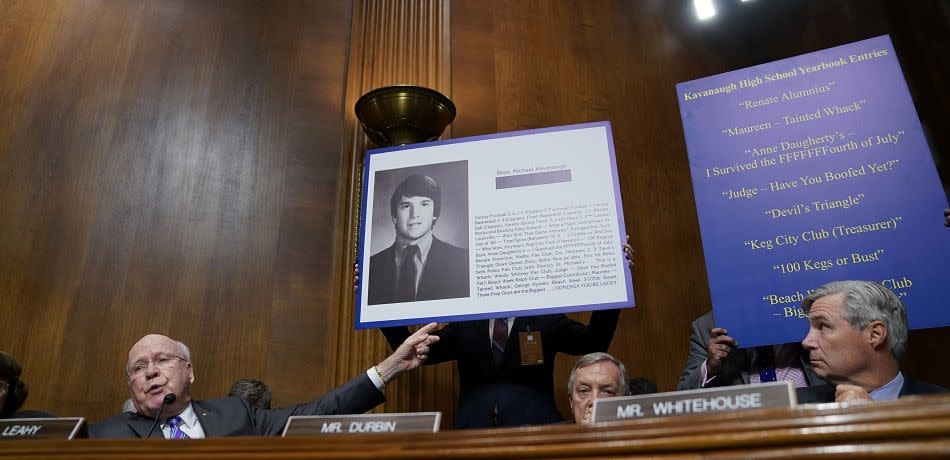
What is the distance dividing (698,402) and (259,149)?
10.6 ft

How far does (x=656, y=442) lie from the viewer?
107 cm

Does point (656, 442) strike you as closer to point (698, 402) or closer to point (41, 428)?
point (698, 402)

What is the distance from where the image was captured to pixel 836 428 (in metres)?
0.97

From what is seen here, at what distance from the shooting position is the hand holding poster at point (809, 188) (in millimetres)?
2316

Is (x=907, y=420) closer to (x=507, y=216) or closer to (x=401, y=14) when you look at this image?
(x=507, y=216)

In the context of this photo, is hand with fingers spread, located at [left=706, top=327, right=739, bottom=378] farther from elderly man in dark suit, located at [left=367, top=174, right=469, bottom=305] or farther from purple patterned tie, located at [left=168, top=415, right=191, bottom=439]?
purple patterned tie, located at [left=168, top=415, right=191, bottom=439]

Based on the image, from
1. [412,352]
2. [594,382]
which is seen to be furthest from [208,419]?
[594,382]

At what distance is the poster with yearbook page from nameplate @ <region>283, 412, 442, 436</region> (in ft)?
3.24

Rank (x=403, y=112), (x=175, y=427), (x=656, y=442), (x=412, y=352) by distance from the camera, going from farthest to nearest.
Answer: (x=403, y=112), (x=412, y=352), (x=175, y=427), (x=656, y=442)

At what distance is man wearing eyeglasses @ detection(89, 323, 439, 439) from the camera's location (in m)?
2.28

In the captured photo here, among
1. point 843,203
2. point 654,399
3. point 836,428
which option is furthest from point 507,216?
point 836,428

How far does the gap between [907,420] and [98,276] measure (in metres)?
3.53

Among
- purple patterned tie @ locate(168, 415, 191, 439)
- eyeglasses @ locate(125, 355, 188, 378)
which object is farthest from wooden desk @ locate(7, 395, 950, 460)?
eyeglasses @ locate(125, 355, 188, 378)

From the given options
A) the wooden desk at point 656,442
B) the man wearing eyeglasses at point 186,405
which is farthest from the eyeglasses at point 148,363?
the wooden desk at point 656,442
